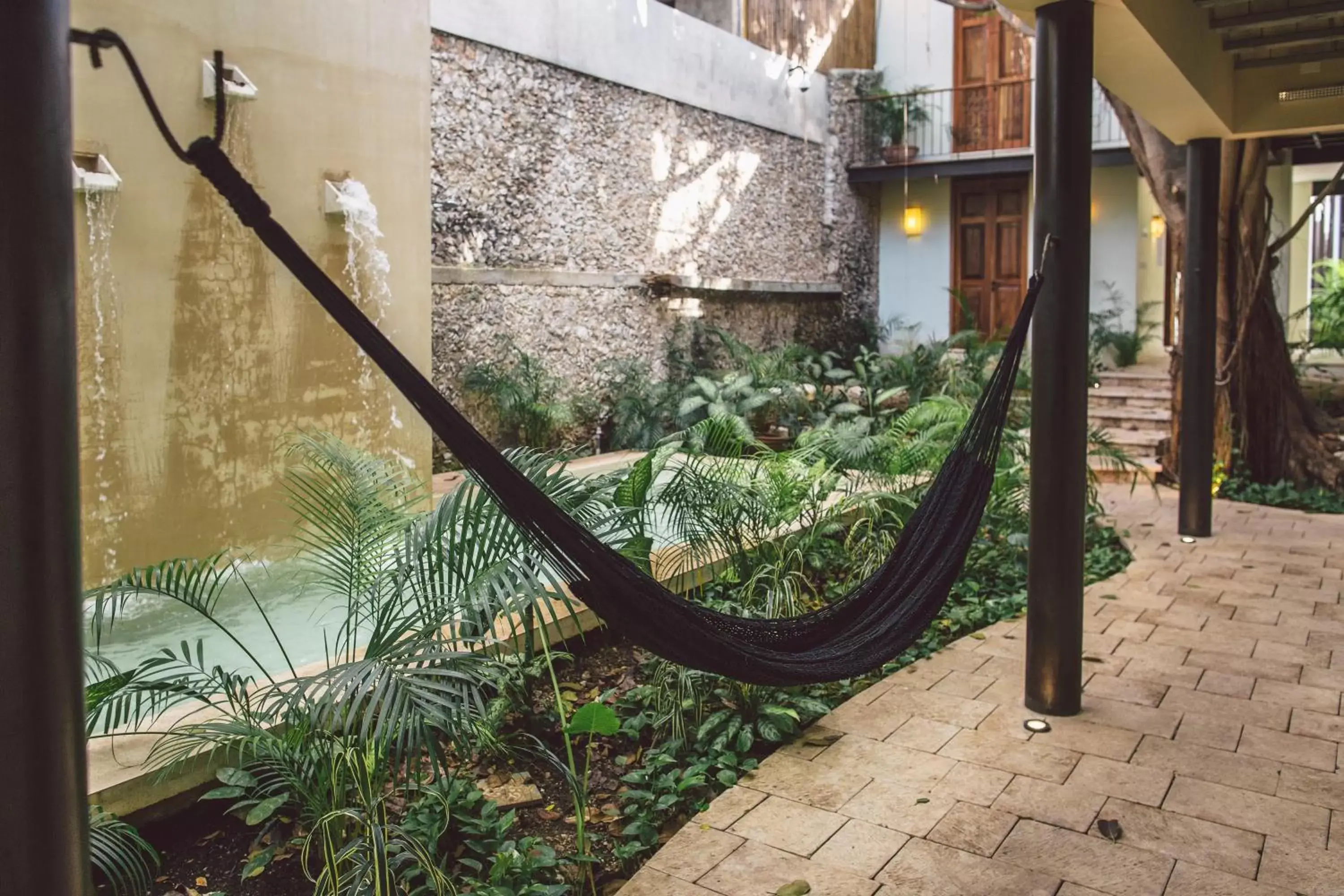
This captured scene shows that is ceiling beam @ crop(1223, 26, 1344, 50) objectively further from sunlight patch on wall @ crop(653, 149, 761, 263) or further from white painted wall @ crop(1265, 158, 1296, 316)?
white painted wall @ crop(1265, 158, 1296, 316)

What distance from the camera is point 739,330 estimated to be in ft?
33.7

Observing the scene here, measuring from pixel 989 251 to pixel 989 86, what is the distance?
1796mm

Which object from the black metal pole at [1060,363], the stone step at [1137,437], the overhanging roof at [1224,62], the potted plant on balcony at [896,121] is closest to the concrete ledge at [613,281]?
the potted plant on balcony at [896,121]

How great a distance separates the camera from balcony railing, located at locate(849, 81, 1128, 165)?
11.5m

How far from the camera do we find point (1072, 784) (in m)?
2.61

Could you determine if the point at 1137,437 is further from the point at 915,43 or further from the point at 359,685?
the point at 359,685

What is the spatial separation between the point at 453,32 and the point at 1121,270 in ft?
24.6

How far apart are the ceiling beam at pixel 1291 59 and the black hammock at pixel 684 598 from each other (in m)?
2.49

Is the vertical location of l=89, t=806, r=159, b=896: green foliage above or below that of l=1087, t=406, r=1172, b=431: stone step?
below

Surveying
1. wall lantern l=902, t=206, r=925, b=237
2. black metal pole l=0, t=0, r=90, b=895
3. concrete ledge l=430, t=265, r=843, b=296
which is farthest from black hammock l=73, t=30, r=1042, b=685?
wall lantern l=902, t=206, r=925, b=237

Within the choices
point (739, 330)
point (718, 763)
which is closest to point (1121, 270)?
point (739, 330)

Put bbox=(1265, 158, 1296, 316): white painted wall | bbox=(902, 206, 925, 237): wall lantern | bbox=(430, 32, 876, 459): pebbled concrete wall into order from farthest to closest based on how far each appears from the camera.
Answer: bbox=(902, 206, 925, 237): wall lantern < bbox=(1265, 158, 1296, 316): white painted wall < bbox=(430, 32, 876, 459): pebbled concrete wall

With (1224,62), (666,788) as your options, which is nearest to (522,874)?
(666,788)

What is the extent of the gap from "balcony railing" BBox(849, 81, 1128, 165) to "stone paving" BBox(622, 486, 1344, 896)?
8553 millimetres
